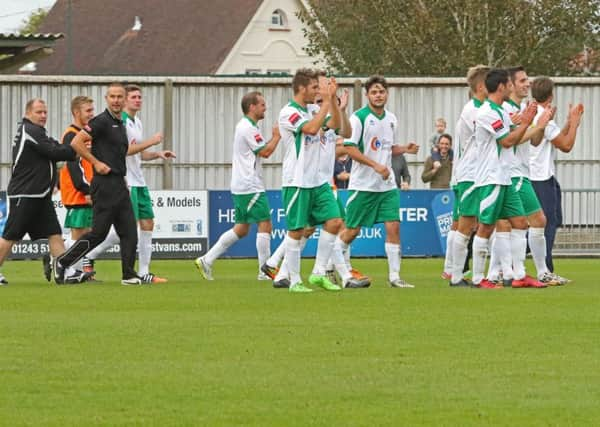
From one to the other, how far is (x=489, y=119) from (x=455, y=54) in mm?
33887

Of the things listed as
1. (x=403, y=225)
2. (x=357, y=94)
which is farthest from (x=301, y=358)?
(x=357, y=94)

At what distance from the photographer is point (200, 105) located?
34656 mm

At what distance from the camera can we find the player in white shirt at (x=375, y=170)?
687 inches

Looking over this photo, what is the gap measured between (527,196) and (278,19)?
63.4m

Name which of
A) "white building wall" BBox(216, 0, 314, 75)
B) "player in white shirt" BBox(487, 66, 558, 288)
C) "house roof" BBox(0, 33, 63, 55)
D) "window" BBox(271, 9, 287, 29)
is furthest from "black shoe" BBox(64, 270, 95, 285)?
"window" BBox(271, 9, 287, 29)

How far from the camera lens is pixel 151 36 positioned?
252 ft

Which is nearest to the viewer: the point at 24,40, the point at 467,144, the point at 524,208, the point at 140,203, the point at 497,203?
the point at 497,203

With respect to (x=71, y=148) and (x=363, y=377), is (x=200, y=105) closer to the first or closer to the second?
(x=71, y=148)

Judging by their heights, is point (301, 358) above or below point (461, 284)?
above

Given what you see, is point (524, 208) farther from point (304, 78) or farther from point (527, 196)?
point (304, 78)

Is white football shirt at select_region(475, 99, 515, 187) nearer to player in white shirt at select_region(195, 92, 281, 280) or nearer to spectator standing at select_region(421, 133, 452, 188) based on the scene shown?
player in white shirt at select_region(195, 92, 281, 280)

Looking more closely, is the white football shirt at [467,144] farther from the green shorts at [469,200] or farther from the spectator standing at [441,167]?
the spectator standing at [441,167]

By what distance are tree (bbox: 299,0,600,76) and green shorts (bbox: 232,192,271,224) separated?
3033 cm

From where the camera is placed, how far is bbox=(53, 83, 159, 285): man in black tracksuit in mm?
18000
